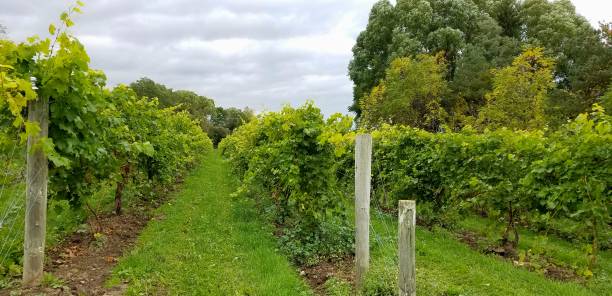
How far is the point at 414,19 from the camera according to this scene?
32156 mm

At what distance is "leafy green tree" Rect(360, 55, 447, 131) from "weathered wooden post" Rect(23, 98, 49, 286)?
72.0ft

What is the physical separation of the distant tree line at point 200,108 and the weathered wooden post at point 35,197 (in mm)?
54908

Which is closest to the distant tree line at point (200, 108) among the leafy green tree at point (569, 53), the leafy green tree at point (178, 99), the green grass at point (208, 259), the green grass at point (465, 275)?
the leafy green tree at point (178, 99)

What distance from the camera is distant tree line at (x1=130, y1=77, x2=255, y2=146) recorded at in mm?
65750

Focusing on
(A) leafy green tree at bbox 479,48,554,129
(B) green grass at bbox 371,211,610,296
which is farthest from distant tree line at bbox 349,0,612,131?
(B) green grass at bbox 371,211,610,296

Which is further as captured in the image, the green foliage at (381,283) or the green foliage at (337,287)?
the green foliage at (337,287)

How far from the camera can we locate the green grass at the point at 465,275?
4836mm

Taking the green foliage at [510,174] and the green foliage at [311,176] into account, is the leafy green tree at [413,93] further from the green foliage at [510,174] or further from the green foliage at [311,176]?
the green foliage at [311,176]

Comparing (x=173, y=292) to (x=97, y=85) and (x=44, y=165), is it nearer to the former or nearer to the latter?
(x=44, y=165)

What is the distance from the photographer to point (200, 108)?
262 feet

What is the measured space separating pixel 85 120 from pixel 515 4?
36882mm

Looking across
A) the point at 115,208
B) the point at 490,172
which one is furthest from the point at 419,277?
the point at 115,208

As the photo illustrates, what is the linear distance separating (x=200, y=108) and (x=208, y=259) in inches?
3016

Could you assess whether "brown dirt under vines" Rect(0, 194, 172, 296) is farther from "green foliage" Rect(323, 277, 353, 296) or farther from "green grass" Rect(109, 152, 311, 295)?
"green foliage" Rect(323, 277, 353, 296)
